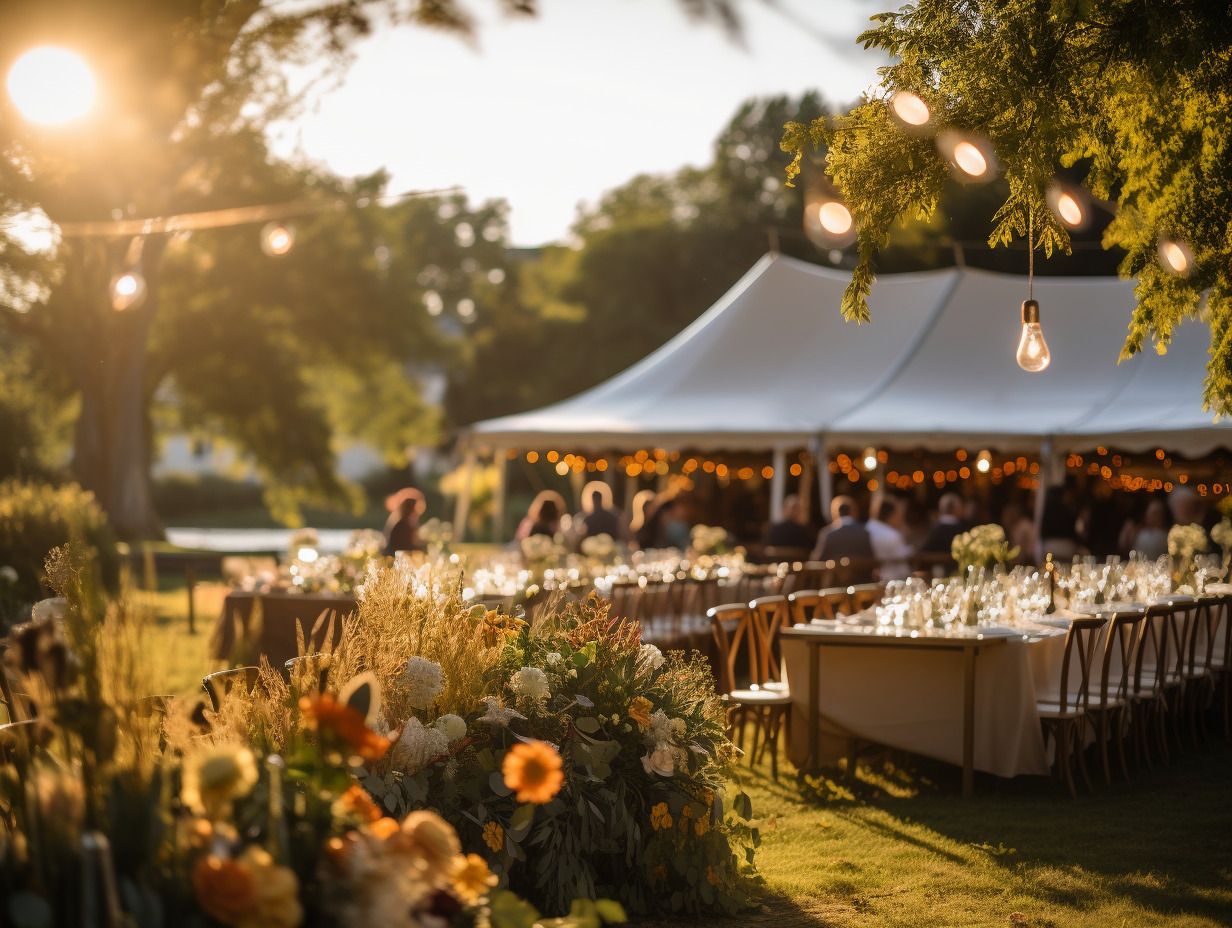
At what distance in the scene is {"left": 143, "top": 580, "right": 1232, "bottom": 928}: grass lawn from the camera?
4738 mm

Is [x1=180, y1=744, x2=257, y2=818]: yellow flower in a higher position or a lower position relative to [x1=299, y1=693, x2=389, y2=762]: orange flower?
lower

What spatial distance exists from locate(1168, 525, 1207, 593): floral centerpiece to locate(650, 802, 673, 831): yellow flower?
6.37 meters

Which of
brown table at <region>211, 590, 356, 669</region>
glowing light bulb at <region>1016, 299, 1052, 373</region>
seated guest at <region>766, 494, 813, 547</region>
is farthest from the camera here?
seated guest at <region>766, 494, 813, 547</region>

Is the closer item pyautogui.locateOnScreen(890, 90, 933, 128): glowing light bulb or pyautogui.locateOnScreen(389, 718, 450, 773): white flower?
pyautogui.locateOnScreen(389, 718, 450, 773): white flower

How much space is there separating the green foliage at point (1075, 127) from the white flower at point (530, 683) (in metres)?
2.37

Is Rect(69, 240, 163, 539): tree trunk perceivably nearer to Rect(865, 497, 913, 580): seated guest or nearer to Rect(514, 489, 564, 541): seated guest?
Rect(514, 489, 564, 541): seated guest

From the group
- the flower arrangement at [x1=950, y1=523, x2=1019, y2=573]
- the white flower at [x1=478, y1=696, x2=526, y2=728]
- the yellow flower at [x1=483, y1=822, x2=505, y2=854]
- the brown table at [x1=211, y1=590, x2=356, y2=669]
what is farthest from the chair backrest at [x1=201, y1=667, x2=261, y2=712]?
the flower arrangement at [x1=950, y1=523, x2=1019, y2=573]

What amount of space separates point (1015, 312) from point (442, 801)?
14.0 meters

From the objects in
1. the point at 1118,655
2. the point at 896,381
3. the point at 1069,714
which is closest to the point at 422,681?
the point at 1069,714

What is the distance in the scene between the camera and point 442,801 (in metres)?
4.21

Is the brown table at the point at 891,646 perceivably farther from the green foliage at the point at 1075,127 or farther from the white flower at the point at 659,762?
the white flower at the point at 659,762

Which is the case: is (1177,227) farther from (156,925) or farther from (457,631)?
(156,925)

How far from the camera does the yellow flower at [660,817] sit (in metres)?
4.52

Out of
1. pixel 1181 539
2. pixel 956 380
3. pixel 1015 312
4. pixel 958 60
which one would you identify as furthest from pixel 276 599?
pixel 1015 312
